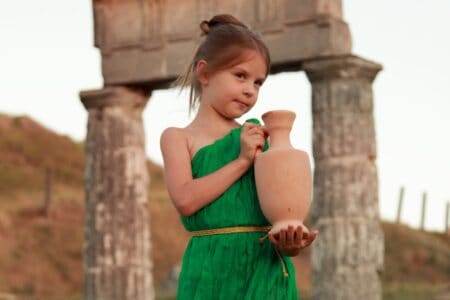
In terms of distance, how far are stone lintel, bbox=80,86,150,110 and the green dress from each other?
8.48 metres

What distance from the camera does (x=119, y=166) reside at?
1254cm

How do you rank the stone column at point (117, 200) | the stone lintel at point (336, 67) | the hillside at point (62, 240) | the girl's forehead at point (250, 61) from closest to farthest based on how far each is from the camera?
the girl's forehead at point (250, 61), the stone lintel at point (336, 67), the stone column at point (117, 200), the hillside at point (62, 240)

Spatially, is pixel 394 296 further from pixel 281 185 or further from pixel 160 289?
pixel 281 185

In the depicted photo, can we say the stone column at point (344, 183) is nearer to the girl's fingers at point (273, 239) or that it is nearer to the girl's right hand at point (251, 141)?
the girl's right hand at point (251, 141)

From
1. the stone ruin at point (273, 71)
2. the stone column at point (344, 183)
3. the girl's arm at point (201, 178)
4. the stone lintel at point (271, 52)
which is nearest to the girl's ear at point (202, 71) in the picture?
the girl's arm at point (201, 178)

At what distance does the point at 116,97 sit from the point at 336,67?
273 centimetres

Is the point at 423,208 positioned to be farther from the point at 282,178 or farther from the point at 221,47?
the point at 282,178

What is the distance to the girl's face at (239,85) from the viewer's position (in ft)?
13.3

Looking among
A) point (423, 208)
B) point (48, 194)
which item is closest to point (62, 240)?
point (48, 194)

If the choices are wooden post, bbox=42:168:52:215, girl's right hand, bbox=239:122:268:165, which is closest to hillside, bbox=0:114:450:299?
wooden post, bbox=42:168:52:215

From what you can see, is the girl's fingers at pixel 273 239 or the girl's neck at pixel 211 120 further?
the girl's neck at pixel 211 120

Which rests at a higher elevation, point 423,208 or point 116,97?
point 116,97

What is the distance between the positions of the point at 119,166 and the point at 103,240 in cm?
83

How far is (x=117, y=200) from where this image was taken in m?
12.5
